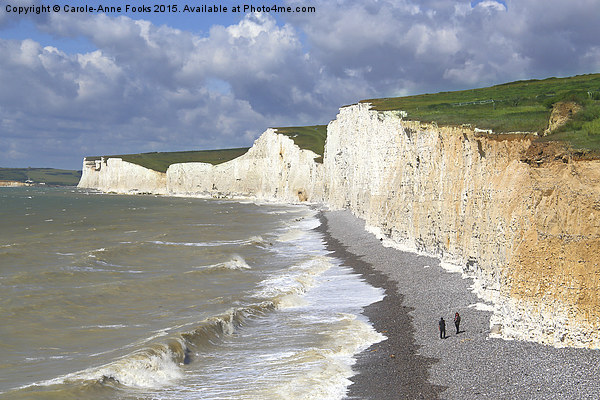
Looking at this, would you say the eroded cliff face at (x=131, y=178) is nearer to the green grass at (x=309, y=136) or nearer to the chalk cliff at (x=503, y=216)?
the green grass at (x=309, y=136)

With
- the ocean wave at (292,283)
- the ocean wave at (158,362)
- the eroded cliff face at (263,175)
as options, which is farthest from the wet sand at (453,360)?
the eroded cliff face at (263,175)

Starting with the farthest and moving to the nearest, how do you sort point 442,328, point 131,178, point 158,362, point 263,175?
point 131,178
point 263,175
point 442,328
point 158,362

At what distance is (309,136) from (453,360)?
4368 inches

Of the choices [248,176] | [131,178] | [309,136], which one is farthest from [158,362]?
[131,178]

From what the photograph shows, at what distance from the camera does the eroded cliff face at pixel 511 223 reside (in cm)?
1404

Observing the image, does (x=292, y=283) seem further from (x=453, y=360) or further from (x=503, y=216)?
(x=453, y=360)

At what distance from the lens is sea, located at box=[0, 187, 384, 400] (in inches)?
564

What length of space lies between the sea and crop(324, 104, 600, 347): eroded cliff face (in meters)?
4.70

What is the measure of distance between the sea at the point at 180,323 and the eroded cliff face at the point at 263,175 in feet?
213

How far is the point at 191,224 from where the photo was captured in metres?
60.8

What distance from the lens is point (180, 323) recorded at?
65.1 feet

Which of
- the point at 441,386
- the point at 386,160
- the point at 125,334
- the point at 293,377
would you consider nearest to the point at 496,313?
the point at 441,386

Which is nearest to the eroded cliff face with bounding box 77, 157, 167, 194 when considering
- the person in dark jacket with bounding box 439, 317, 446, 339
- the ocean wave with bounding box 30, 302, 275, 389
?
the ocean wave with bounding box 30, 302, 275, 389

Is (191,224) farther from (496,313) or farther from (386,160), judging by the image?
(496,313)
